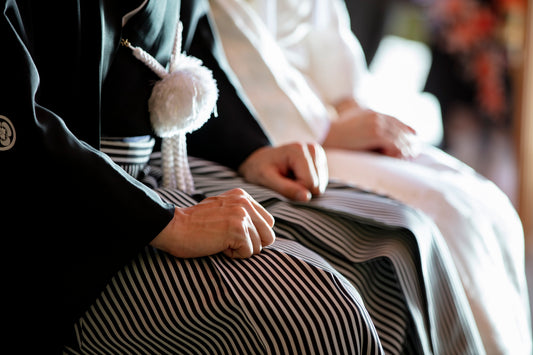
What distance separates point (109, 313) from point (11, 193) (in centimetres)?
13

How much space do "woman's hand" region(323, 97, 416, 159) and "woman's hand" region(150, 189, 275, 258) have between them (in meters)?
0.42

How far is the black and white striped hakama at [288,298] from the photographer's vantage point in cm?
52

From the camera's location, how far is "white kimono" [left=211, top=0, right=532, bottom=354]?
80cm

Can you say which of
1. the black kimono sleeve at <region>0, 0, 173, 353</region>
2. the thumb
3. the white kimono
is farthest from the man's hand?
the black kimono sleeve at <region>0, 0, 173, 353</region>

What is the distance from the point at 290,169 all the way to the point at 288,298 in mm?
298

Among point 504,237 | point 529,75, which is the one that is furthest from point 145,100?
point 529,75

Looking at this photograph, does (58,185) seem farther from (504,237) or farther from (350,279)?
(504,237)

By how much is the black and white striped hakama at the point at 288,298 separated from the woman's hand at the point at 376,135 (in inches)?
11.0

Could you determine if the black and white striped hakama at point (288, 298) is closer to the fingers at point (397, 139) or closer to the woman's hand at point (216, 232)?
the woman's hand at point (216, 232)

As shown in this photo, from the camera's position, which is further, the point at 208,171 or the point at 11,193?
the point at 208,171

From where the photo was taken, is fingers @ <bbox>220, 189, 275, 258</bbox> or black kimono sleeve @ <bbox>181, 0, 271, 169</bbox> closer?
fingers @ <bbox>220, 189, 275, 258</bbox>

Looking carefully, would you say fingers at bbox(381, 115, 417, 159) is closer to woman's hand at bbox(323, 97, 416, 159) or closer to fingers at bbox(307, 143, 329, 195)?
woman's hand at bbox(323, 97, 416, 159)

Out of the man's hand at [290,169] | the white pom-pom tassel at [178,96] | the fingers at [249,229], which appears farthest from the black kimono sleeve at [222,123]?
the fingers at [249,229]

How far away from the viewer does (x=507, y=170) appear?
2141mm
